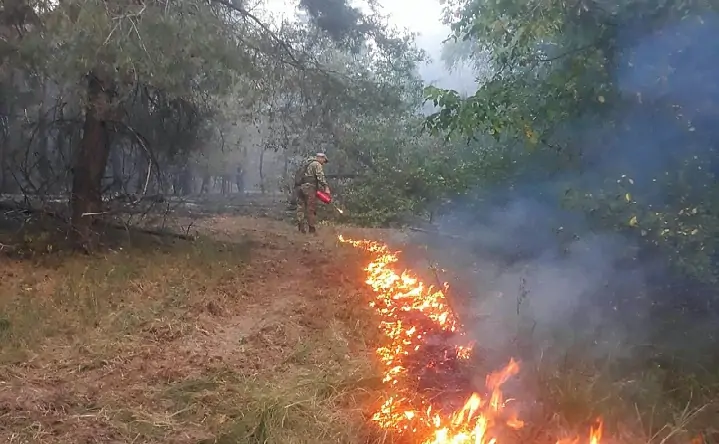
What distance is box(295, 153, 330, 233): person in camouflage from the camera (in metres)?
12.8

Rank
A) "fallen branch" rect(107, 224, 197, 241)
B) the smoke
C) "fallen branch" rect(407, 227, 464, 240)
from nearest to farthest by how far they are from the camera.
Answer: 1. the smoke
2. "fallen branch" rect(107, 224, 197, 241)
3. "fallen branch" rect(407, 227, 464, 240)

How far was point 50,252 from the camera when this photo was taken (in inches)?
337

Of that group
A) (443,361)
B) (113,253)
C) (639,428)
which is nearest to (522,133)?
(443,361)

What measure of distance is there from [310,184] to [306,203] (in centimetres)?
42

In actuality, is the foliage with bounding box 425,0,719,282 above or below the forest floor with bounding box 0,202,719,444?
above

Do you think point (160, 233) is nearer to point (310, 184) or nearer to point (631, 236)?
point (310, 184)

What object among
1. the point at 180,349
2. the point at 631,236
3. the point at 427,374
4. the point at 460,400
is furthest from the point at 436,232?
the point at 460,400

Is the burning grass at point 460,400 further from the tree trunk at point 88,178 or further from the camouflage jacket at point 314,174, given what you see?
the camouflage jacket at point 314,174

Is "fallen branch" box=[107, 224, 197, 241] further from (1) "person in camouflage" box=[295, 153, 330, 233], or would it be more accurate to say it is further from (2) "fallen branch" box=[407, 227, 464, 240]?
(2) "fallen branch" box=[407, 227, 464, 240]

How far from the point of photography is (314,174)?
12.8 m

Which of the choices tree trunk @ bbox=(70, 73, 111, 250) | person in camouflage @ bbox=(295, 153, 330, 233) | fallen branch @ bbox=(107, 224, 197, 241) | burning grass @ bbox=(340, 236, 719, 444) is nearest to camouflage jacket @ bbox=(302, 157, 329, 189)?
person in camouflage @ bbox=(295, 153, 330, 233)

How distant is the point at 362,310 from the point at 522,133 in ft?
8.44

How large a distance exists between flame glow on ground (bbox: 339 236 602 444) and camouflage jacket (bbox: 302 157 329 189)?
4525 mm

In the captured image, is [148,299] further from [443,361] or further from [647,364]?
[647,364]
